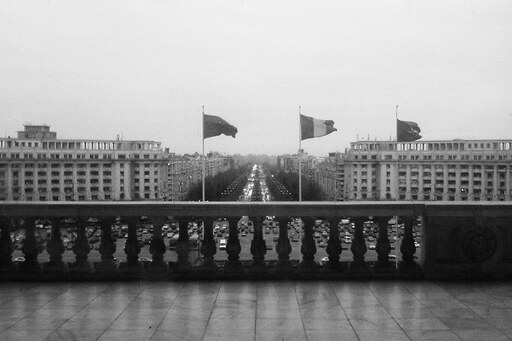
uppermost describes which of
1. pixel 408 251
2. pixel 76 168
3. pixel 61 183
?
pixel 76 168

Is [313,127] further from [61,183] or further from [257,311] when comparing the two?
[61,183]

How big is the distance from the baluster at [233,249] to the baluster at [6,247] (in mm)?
3390

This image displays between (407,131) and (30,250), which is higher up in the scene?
(407,131)

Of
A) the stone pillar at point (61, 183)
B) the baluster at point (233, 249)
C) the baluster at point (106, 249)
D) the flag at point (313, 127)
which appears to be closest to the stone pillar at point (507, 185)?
the stone pillar at point (61, 183)

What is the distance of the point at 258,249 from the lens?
7.95 metres

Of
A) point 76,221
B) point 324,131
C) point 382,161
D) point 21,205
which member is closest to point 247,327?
point 76,221

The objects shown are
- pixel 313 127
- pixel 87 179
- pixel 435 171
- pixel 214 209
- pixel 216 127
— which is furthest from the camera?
pixel 435 171

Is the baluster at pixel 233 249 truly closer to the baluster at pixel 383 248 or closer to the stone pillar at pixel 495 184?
the baluster at pixel 383 248

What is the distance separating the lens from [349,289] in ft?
24.2

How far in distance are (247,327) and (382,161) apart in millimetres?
92234

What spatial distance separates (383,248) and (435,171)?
90.6m

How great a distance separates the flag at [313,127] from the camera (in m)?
18.8

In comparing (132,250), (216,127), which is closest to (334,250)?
(132,250)

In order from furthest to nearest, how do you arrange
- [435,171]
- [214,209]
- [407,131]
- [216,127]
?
[435,171] < [407,131] < [216,127] < [214,209]
